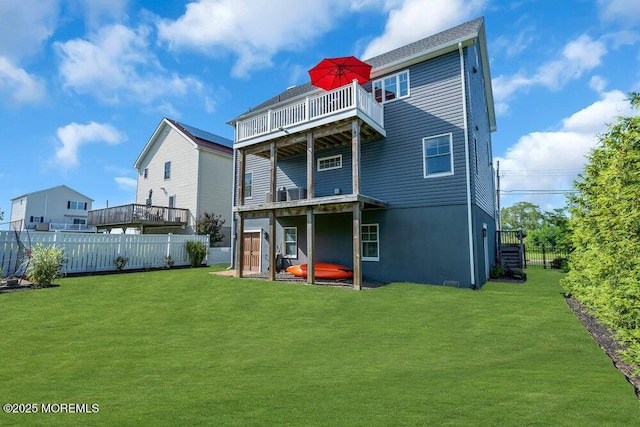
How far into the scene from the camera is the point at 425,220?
449 inches

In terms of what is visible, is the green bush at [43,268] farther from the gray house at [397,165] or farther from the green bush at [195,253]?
the green bush at [195,253]

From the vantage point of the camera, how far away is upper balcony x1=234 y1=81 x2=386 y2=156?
11.0 metres

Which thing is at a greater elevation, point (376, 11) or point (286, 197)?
point (376, 11)

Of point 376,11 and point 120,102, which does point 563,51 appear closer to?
point 376,11

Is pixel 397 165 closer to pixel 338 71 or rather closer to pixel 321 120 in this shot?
pixel 321 120

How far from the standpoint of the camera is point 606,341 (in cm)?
534

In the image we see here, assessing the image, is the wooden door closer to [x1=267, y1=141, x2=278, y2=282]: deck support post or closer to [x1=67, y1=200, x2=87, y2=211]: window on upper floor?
[x1=267, y1=141, x2=278, y2=282]: deck support post

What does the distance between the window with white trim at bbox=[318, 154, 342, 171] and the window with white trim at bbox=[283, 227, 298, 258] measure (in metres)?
3.29

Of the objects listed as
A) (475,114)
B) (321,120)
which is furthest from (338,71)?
(475,114)

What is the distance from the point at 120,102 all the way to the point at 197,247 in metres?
8.35

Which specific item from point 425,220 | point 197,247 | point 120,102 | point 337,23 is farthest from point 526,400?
point 120,102

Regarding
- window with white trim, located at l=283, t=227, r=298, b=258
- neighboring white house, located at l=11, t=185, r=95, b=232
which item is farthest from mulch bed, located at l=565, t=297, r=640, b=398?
neighboring white house, located at l=11, t=185, r=95, b=232

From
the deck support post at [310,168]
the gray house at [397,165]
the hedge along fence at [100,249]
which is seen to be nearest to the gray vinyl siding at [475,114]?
the gray house at [397,165]

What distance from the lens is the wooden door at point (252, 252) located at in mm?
15898
